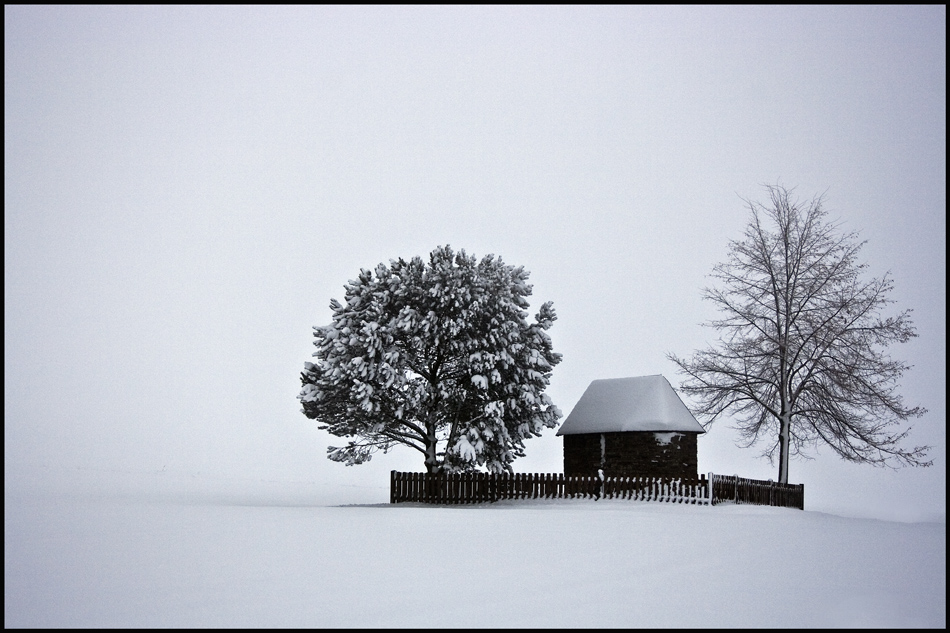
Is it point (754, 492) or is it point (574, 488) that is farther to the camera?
point (754, 492)

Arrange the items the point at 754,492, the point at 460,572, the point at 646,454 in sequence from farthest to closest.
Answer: the point at 646,454
the point at 754,492
the point at 460,572

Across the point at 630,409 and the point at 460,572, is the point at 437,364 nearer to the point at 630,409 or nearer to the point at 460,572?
the point at 630,409

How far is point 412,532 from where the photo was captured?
1681 cm

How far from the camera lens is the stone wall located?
3234 cm

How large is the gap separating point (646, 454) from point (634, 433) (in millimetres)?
996

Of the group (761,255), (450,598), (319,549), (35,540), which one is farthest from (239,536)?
(761,255)

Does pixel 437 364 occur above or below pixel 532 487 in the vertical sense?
above

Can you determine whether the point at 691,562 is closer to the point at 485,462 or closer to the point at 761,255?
the point at 485,462

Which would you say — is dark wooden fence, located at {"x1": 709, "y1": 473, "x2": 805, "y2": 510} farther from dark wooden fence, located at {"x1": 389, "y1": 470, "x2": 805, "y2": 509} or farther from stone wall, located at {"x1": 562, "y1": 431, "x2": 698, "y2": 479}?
stone wall, located at {"x1": 562, "y1": 431, "x2": 698, "y2": 479}

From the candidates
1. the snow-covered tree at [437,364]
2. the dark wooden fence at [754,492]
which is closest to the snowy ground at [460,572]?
the dark wooden fence at [754,492]

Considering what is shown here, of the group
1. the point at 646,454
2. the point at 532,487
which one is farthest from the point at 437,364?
the point at 646,454

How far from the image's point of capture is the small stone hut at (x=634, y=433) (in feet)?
106

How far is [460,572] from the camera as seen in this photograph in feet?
38.4

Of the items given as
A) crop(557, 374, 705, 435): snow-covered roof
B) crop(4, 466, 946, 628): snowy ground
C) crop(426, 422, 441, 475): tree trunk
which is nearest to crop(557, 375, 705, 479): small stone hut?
crop(557, 374, 705, 435): snow-covered roof
